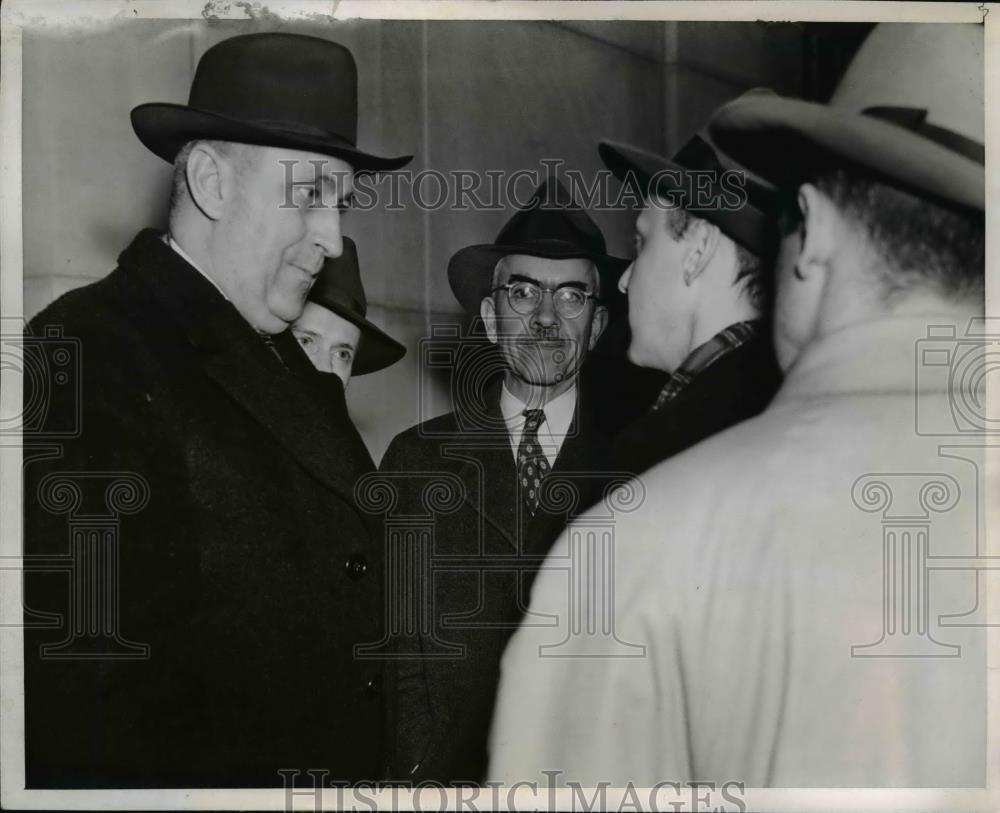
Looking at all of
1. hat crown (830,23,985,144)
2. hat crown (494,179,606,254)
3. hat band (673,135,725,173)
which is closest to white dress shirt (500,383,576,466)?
hat crown (494,179,606,254)

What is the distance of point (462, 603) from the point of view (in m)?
2.00

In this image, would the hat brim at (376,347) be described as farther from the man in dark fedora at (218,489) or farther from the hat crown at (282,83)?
the hat crown at (282,83)

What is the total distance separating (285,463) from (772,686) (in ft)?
3.63

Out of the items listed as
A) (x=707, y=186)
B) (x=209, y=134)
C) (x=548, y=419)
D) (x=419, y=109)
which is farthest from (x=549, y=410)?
(x=209, y=134)

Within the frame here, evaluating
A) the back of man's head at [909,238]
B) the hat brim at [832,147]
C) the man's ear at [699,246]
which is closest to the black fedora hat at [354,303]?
the man's ear at [699,246]

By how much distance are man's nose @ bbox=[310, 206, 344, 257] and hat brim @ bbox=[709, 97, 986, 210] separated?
81cm

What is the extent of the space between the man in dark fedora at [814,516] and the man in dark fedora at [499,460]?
76 millimetres

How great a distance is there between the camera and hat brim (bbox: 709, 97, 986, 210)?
6.49 ft

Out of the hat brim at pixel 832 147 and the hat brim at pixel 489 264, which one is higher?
the hat brim at pixel 832 147

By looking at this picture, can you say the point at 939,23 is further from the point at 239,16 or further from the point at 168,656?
the point at 168,656

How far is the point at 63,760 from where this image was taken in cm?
201

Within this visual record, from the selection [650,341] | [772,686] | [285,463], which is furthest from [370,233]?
[772,686]

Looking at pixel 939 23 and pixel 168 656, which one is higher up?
pixel 939 23

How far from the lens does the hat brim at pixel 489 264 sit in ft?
6.58
